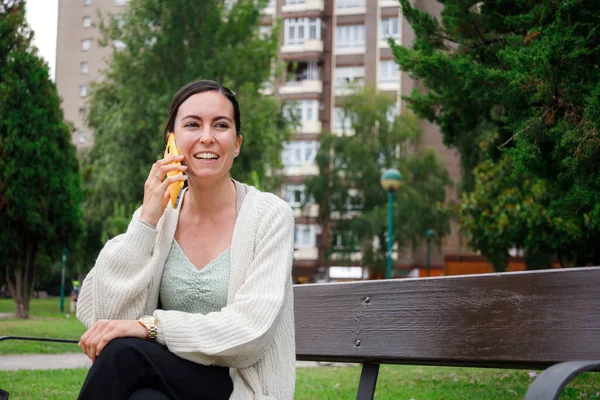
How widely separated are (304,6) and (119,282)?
52.3m

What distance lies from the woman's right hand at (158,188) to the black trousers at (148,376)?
489 millimetres

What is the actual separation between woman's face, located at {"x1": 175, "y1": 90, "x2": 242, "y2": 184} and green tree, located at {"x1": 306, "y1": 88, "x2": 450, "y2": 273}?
3499 centimetres

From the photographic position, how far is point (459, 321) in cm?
299

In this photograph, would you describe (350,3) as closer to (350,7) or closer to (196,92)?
(350,7)

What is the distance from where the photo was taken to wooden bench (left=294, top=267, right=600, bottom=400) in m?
2.58

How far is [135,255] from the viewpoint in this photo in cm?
293

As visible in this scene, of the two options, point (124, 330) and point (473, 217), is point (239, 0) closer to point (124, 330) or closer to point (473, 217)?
point (473, 217)

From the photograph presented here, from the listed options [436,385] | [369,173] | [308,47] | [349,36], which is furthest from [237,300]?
[308,47]

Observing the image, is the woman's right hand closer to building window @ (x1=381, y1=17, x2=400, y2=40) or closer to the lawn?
the lawn

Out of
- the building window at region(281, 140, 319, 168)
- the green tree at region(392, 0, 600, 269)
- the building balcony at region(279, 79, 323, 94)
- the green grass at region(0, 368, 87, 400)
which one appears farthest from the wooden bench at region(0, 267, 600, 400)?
the building balcony at region(279, 79, 323, 94)

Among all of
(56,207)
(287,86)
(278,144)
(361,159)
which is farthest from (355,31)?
(56,207)

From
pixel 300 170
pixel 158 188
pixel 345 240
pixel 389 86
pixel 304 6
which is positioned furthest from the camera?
pixel 304 6

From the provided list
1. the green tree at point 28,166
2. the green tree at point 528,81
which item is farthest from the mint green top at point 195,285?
the green tree at point 28,166

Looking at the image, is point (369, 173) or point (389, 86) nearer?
point (369, 173)
